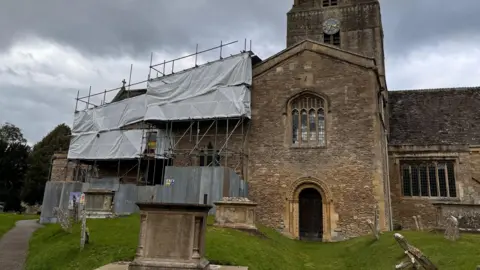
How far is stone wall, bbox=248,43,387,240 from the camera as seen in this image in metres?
18.9

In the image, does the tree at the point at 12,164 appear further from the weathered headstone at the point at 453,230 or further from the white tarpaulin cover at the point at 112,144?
the weathered headstone at the point at 453,230

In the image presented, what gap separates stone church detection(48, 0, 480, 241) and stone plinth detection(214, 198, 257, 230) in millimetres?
4845

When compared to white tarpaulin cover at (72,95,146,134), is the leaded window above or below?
below

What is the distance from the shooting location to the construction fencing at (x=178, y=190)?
18375mm

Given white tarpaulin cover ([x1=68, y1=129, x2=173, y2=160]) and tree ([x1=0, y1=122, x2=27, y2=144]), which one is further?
tree ([x1=0, y1=122, x2=27, y2=144])

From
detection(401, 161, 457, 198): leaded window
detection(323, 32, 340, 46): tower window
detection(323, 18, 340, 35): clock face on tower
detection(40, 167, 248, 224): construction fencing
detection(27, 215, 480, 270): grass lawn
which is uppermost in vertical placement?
detection(323, 18, 340, 35): clock face on tower

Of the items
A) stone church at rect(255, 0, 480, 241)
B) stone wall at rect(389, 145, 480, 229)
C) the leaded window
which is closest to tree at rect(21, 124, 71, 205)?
stone church at rect(255, 0, 480, 241)

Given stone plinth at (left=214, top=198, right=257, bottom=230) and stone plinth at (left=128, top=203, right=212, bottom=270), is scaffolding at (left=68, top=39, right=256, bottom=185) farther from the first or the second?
stone plinth at (left=128, top=203, right=212, bottom=270)

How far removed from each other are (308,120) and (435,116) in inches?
421

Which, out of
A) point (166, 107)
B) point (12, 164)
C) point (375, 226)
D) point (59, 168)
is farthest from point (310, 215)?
point (12, 164)

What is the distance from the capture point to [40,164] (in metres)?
47.7

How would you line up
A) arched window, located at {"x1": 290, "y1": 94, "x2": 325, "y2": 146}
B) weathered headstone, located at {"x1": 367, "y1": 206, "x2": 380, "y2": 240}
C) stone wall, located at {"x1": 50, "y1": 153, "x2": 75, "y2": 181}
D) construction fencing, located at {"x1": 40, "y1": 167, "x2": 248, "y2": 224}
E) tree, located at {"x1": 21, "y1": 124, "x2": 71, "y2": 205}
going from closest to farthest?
weathered headstone, located at {"x1": 367, "y1": 206, "x2": 380, "y2": 240}, construction fencing, located at {"x1": 40, "y1": 167, "x2": 248, "y2": 224}, arched window, located at {"x1": 290, "y1": 94, "x2": 325, "y2": 146}, stone wall, located at {"x1": 50, "y1": 153, "x2": 75, "y2": 181}, tree, located at {"x1": 21, "y1": 124, "x2": 71, "y2": 205}

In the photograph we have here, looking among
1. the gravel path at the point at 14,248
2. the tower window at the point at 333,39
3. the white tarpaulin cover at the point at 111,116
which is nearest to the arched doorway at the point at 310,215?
the white tarpaulin cover at the point at 111,116

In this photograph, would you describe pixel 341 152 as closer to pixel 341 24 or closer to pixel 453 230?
pixel 453 230
